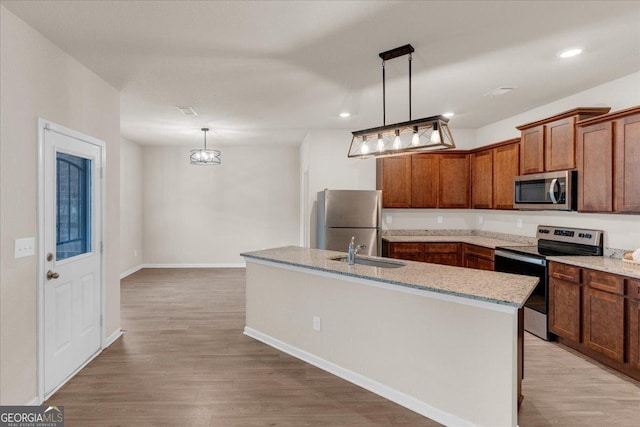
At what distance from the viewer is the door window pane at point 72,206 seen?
2.78 metres

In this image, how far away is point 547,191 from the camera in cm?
387

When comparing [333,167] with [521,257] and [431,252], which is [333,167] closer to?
[431,252]

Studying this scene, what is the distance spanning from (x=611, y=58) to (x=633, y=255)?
5.67 feet

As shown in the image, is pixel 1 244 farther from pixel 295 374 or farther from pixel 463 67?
pixel 463 67

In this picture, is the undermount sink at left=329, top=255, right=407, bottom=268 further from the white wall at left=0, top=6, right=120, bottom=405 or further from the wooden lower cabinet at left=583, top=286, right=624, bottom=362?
the white wall at left=0, top=6, right=120, bottom=405

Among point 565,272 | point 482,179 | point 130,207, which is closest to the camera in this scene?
point 565,272

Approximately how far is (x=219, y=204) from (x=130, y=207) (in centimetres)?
174

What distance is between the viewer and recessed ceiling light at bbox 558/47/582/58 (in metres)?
2.79

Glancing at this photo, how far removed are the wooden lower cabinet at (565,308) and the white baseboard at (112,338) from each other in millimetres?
4535

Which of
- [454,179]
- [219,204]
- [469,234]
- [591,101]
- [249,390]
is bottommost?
[249,390]

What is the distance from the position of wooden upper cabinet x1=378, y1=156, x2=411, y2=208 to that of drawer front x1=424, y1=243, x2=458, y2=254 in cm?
78

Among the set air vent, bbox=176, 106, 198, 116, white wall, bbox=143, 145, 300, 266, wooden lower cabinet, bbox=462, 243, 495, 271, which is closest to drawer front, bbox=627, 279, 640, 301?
wooden lower cabinet, bbox=462, 243, 495, 271

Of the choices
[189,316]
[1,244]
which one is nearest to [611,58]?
[1,244]

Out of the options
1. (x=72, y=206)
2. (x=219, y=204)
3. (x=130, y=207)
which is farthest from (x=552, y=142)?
(x=130, y=207)
